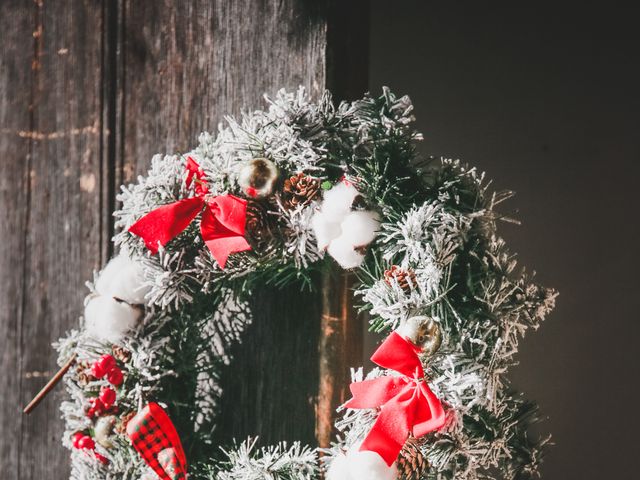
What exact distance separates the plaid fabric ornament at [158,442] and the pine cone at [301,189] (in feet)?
1.13

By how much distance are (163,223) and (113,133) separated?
397mm

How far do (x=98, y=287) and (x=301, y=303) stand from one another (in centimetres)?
30

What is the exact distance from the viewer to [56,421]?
3.85ft

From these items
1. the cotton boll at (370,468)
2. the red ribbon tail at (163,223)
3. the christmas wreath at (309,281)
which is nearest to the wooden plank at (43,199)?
the christmas wreath at (309,281)

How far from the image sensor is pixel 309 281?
857 mm

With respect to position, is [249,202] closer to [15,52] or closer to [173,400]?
[173,400]

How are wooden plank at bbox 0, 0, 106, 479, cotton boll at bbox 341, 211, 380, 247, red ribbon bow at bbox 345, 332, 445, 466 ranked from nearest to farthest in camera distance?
red ribbon bow at bbox 345, 332, 445, 466
cotton boll at bbox 341, 211, 380, 247
wooden plank at bbox 0, 0, 106, 479

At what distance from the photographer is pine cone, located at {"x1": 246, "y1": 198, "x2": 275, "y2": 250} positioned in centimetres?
82

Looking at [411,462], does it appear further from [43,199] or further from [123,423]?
[43,199]

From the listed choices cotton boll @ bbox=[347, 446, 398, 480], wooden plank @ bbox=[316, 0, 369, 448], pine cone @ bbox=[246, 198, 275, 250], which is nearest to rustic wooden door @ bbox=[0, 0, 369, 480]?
wooden plank @ bbox=[316, 0, 369, 448]

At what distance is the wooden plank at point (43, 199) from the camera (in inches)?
45.3

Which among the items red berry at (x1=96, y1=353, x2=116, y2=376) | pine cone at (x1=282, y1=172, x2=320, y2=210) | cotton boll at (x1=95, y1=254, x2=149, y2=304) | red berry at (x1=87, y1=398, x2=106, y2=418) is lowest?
red berry at (x1=87, y1=398, x2=106, y2=418)

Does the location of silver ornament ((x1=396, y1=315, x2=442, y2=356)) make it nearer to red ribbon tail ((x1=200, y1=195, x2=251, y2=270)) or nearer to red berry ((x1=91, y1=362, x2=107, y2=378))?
→ red ribbon tail ((x1=200, y1=195, x2=251, y2=270))

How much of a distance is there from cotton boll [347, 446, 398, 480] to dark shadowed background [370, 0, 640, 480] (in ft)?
1.16
